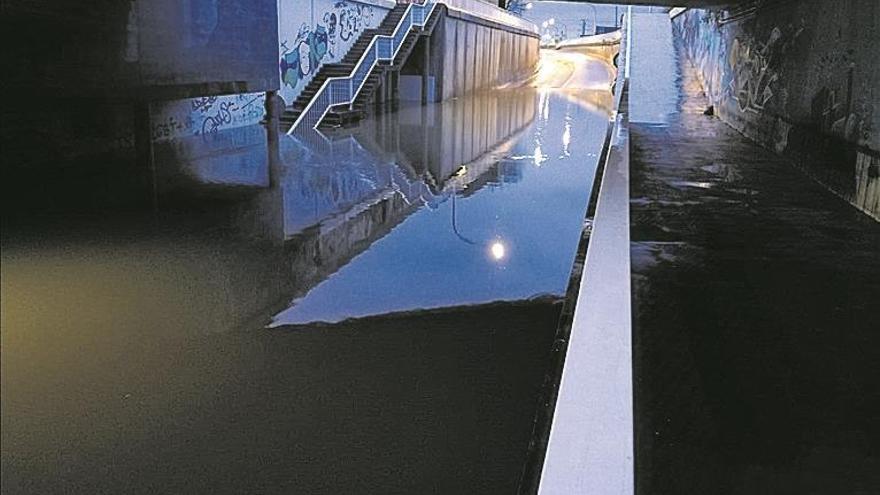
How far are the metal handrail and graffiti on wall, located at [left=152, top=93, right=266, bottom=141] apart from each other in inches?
47.5

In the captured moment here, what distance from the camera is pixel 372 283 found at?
6.75m

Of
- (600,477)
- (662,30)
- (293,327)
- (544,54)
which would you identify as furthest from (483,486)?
(544,54)

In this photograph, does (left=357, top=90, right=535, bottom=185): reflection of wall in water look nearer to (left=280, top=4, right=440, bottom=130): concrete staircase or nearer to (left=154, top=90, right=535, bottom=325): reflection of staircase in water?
(left=154, top=90, right=535, bottom=325): reflection of staircase in water

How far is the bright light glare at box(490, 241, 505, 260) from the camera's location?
7.80 metres

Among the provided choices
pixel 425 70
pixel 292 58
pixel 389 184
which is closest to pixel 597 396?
pixel 389 184

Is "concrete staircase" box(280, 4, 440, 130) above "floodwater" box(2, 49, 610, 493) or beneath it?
above

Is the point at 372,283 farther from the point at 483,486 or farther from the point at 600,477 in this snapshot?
the point at 600,477

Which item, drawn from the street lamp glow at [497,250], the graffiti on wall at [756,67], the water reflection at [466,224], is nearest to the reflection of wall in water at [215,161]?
the water reflection at [466,224]

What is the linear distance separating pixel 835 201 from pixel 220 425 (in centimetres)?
761

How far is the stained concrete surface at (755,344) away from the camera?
10.7 ft

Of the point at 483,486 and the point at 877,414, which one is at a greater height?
the point at 877,414

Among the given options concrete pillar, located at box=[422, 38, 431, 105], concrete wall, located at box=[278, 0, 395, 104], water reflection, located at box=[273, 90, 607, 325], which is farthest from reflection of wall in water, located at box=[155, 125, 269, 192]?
concrete pillar, located at box=[422, 38, 431, 105]

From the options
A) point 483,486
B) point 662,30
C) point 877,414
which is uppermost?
point 662,30

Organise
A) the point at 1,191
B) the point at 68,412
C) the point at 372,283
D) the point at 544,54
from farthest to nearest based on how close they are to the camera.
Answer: the point at 544,54 → the point at 372,283 → the point at 68,412 → the point at 1,191
